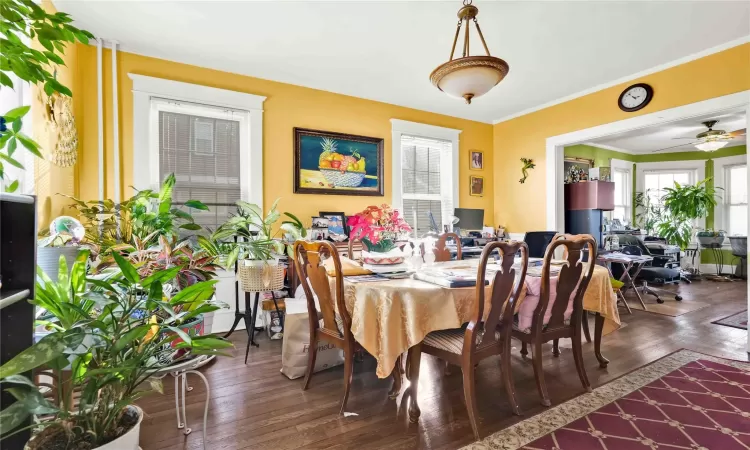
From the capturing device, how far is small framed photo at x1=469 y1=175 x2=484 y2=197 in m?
5.63

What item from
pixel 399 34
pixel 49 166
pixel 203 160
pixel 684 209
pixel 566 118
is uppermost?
pixel 399 34

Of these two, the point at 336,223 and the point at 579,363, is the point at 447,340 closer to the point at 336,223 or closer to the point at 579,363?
the point at 579,363

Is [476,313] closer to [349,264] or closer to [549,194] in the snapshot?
[349,264]

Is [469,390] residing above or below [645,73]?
below

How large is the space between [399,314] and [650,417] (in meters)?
1.53

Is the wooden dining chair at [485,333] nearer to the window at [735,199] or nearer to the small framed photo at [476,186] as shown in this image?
the small framed photo at [476,186]

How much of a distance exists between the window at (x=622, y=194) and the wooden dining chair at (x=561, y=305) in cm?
647

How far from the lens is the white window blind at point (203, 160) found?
3.70m

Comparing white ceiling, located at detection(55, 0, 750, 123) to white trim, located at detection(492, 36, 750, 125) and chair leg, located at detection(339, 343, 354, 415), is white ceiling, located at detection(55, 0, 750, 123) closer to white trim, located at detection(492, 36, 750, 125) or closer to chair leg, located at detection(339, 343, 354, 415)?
white trim, located at detection(492, 36, 750, 125)

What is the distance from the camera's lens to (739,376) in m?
2.49

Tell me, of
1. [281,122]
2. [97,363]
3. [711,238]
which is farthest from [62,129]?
[711,238]

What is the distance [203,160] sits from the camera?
3.85m

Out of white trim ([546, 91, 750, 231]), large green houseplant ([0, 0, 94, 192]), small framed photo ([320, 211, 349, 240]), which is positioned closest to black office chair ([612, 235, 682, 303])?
white trim ([546, 91, 750, 231])

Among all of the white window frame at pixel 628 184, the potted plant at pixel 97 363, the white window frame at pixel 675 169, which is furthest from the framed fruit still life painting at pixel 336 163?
the white window frame at pixel 675 169
